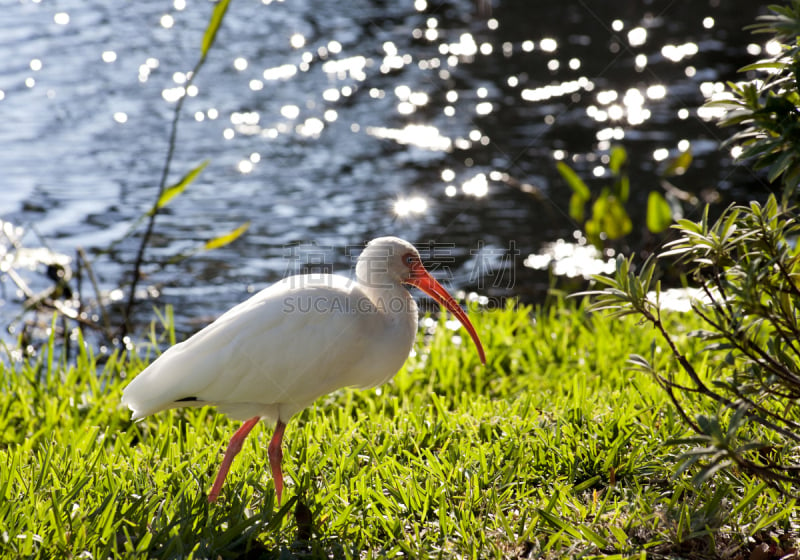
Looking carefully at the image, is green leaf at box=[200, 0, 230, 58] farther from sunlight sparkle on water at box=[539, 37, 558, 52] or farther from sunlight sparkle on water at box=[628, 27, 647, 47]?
sunlight sparkle on water at box=[628, 27, 647, 47]

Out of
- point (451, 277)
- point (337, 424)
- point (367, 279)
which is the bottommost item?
point (451, 277)

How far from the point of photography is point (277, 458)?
351cm

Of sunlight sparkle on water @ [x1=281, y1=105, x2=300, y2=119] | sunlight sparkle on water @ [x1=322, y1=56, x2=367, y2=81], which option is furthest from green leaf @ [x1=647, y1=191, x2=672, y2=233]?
sunlight sparkle on water @ [x1=322, y1=56, x2=367, y2=81]

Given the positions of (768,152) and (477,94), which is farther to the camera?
(477,94)

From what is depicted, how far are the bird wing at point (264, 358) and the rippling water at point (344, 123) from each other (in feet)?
10.1

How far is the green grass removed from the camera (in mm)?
3041

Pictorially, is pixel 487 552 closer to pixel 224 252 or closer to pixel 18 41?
pixel 224 252

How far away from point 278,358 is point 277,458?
417 millimetres

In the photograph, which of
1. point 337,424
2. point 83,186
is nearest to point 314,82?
point 83,186

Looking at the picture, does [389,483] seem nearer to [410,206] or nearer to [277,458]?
[277,458]

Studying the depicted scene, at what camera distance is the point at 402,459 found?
151 inches

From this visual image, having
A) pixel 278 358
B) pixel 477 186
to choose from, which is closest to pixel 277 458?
pixel 278 358

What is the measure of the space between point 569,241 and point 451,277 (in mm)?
1363

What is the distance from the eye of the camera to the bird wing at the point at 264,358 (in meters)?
3.54
